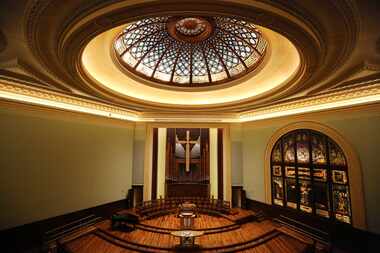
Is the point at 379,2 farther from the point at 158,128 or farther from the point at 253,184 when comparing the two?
the point at 158,128

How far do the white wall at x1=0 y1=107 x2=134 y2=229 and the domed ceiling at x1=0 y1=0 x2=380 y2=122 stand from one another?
2.32 feet

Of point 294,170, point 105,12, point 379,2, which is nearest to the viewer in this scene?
point 379,2

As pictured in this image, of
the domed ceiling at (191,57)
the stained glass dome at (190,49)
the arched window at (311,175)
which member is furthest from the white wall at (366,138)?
the stained glass dome at (190,49)

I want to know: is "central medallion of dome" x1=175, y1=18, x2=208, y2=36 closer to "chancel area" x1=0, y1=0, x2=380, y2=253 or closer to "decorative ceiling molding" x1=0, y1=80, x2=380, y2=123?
"chancel area" x1=0, y1=0, x2=380, y2=253

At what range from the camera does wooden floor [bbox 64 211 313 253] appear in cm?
579

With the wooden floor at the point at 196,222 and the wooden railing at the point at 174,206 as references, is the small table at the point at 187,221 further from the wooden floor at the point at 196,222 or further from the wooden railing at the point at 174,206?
the wooden railing at the point at 174,206

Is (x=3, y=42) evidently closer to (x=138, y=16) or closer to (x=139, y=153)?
(x=138, y=16)

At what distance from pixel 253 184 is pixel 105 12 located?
9013mm

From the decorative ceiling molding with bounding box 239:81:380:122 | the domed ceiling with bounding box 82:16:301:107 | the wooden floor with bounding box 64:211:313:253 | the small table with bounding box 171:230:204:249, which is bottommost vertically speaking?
the wooden floor with bounding box 64:211:313:253

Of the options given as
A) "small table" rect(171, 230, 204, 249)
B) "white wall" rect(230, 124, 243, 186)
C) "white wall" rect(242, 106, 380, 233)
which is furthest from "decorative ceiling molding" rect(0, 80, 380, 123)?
"small table" rect(171, 230, 204, 249)

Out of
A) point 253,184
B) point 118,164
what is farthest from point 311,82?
point 118,164

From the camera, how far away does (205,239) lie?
6.46 m

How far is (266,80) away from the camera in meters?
6.44

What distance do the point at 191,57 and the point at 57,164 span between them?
6.20 m
